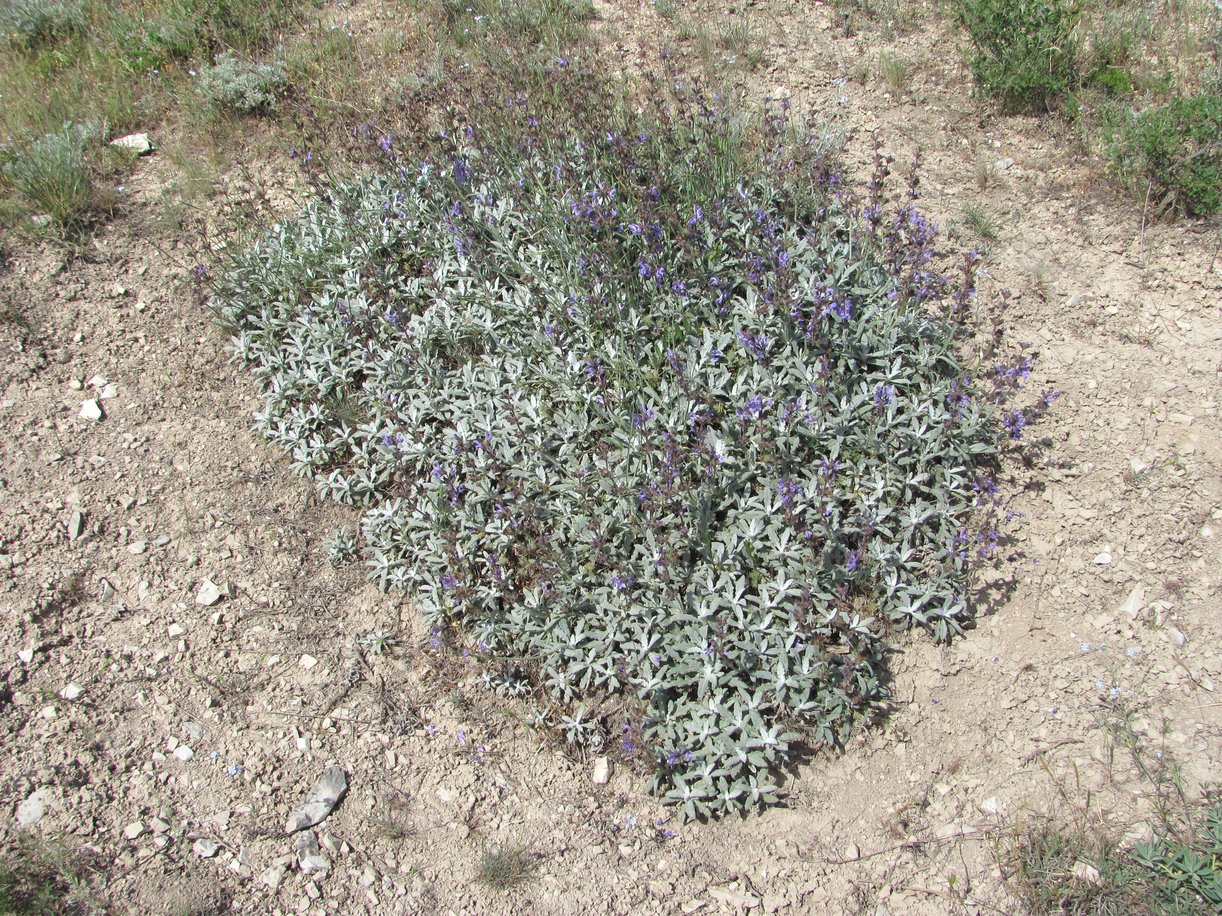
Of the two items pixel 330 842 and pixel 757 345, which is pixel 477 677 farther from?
pixel 757 345

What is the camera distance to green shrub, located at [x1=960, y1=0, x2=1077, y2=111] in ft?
19.5

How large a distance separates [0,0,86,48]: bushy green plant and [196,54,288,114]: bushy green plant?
1.79m

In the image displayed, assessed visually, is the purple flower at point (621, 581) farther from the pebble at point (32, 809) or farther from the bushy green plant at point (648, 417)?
the pebble at point (32, 809)

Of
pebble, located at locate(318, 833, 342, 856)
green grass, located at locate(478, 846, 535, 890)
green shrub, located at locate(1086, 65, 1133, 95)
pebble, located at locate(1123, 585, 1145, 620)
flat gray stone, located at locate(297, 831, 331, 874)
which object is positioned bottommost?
flat gray stone, located at locate(297, 831, 331, 874)

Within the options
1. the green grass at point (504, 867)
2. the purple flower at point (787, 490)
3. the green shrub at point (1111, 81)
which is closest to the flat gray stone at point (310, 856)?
the green grass at point (504, 867)

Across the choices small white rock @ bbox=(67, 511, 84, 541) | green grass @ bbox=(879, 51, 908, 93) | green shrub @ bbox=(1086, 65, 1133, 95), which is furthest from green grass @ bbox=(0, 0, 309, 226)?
green shrub @ bbox=(1086, 65, 1133, 95)

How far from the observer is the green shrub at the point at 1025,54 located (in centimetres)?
595

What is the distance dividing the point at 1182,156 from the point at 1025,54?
4.39ft

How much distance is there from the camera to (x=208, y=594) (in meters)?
4.37

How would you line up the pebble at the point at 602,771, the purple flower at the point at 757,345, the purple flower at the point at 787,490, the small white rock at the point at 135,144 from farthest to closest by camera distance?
the small white rock at the point at 135,144, the purple flower at the point at 757,345, the purple flower at the point at 787,490, the pebble at the point at 602,771

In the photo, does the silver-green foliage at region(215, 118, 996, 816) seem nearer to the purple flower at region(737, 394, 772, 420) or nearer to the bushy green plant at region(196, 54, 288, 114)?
the purple flower at region(737, 394, 772, 420)

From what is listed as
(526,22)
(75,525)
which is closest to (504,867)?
(75,525)

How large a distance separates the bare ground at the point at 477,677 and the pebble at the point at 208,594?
0.11ft

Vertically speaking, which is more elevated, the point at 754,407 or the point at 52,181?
the point at 754,407
